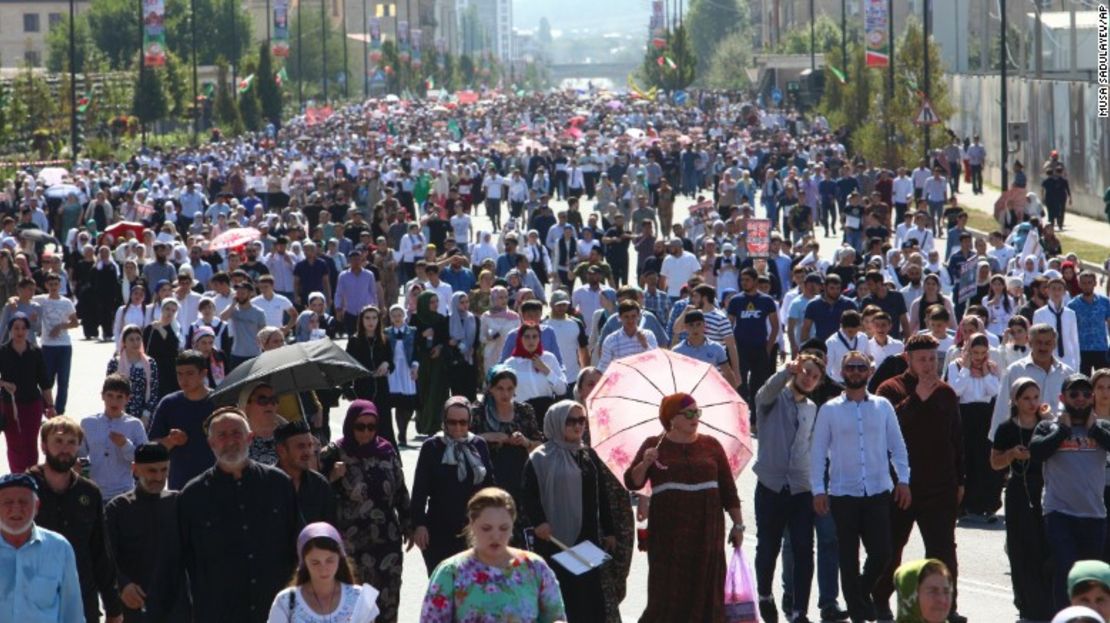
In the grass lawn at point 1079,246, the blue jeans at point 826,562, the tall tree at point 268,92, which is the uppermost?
the tall tree at point 268,92

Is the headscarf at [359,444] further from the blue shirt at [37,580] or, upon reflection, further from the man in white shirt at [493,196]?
the man in white shirt at [493,196]

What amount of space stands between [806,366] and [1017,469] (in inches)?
46.4

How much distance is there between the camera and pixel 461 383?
1947cm

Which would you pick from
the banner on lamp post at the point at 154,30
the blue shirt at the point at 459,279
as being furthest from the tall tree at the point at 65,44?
the blue shirt at the point at 459,279

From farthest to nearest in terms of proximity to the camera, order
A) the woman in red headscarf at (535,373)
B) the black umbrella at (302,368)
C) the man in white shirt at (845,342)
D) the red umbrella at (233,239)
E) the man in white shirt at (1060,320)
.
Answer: the red umbrella at (233,239) → the man in white shirt at (1060,320) → the man in white shirt at (845,342) → the woman in red headscarf at (535,373) → the black umbrella at (302,368)

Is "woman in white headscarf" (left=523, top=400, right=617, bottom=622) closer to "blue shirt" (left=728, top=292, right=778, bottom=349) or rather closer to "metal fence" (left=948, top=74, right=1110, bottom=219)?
"blue shirt" (left=728, top=292, right=778, bottom=349)

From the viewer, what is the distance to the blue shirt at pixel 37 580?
28.4ft

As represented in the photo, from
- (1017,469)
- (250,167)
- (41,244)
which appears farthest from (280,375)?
(250,167)

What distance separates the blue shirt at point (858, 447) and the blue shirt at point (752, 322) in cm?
778

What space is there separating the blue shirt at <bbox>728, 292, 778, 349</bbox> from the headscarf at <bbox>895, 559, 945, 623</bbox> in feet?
38.5

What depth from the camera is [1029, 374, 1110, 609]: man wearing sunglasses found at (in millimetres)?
11422

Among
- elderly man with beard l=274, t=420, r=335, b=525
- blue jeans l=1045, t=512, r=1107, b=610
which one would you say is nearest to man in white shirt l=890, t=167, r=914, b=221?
blue jeans l=1045, t=512, r=1107, b=610

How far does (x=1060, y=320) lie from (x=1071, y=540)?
692 centimetres

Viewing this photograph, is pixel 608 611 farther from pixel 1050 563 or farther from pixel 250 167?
pixel 250 167
